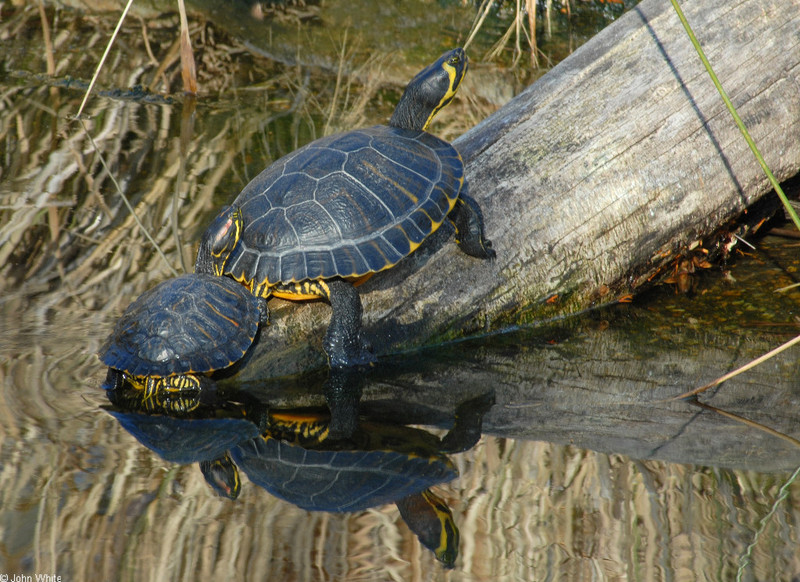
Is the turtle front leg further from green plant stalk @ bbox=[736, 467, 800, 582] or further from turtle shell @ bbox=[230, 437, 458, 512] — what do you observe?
green plant stalk @ bbox=[736, 467, 800, 582]

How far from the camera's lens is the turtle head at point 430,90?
4.16m

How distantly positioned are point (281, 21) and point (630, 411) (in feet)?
25.6

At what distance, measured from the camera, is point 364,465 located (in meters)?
3.01

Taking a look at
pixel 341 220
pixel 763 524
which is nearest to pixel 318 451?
pixel 341 220

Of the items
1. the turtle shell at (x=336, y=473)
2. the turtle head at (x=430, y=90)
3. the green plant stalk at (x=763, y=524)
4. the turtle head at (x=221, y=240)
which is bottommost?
the green plant stalk at (x=763, y=524)

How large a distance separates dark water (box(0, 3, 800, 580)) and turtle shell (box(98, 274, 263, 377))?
24 centimetres

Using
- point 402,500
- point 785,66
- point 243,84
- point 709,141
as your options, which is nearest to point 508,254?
point 709,141

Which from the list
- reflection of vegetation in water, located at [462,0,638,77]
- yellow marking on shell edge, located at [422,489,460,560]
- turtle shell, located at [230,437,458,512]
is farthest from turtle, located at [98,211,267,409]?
reflection of vegetation in water, located at [462,0,638,77]

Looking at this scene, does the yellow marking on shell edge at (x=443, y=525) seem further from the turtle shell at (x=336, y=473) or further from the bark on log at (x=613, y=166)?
the bark on log at (x=613, y=166)

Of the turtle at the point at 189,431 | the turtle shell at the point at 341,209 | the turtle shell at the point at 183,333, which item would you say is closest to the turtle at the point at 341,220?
the turtle shell at the point at 341,209

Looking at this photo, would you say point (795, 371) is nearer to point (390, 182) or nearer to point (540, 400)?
point (540, 400)

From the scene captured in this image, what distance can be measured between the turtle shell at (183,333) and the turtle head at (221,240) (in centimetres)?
16

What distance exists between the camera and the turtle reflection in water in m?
2.71

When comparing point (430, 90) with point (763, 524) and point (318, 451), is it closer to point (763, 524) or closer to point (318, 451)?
point (318, 451)
